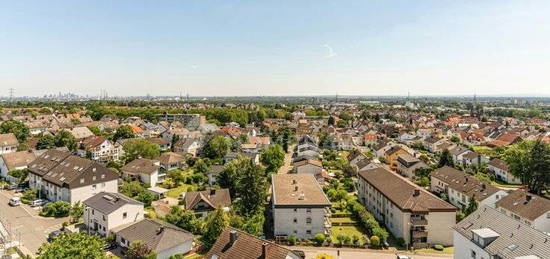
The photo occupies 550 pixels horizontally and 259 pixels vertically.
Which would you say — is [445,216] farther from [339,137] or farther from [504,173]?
[339,137]

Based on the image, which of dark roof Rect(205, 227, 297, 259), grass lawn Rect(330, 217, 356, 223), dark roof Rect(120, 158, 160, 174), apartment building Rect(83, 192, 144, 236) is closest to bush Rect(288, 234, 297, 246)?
grass lawn Rect(330, 217, 356, 223)

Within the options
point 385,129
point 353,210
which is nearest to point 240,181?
point 353,210

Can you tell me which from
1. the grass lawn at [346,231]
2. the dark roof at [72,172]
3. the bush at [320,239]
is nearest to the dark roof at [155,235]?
the bush at [320,239]

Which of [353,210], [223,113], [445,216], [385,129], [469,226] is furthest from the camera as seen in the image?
[223,113]

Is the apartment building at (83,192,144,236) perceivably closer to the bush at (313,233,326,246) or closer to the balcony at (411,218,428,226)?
the bush at (313,233,326,246)

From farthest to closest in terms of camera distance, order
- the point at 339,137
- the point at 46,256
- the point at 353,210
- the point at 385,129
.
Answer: the point at 385,129 → the point at 339,137 → the point at 353,210 → the point at 46,256
